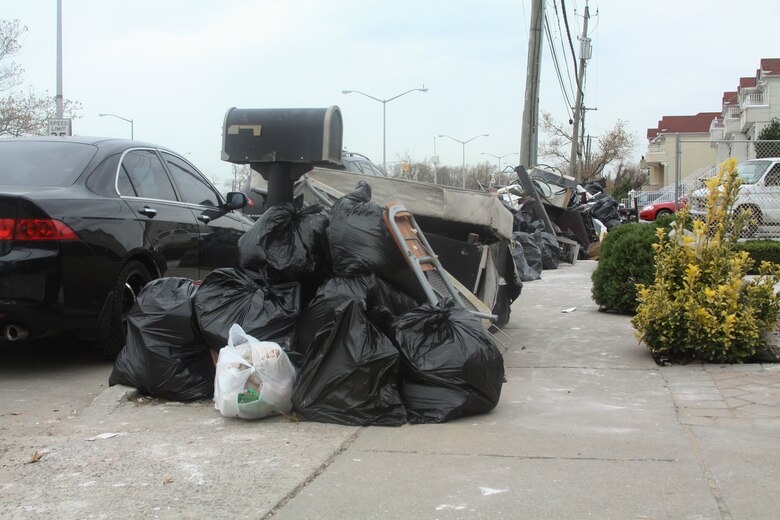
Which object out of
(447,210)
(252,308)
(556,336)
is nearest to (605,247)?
(556,336)

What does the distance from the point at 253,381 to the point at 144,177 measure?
8.54 feet

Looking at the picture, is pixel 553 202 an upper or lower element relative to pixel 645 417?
upper

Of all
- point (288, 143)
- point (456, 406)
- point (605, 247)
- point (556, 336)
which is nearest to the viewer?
point (456, 406)

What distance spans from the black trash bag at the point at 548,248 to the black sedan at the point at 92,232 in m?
7.86

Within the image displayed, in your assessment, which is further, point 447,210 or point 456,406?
point 447,210

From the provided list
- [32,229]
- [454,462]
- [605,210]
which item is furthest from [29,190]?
[605,210]

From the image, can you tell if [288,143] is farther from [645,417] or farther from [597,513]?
[597,513]

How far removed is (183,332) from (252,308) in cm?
46

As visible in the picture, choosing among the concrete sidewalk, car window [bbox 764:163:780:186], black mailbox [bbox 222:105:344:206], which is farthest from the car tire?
car window [bbox 764:163:780:186]

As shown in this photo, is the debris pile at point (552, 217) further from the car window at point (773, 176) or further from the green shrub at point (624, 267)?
the green shrub at point (624, 267)

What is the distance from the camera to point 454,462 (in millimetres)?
3752

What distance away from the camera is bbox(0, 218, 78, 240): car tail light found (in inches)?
199

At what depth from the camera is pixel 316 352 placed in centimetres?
451

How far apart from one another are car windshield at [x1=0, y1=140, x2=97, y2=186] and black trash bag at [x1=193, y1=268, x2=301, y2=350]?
1.43m
